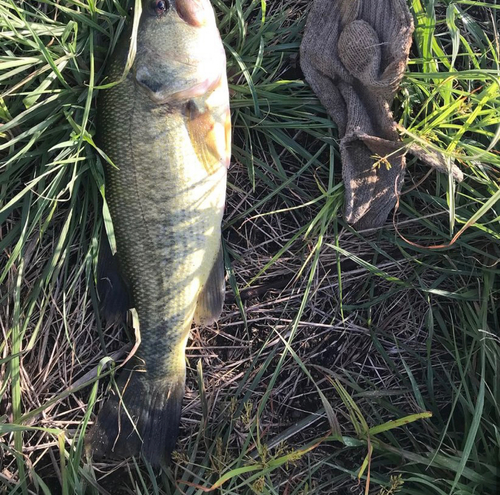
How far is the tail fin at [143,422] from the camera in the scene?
2357mm

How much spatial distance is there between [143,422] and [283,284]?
104 centimetres

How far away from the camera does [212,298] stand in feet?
7.95

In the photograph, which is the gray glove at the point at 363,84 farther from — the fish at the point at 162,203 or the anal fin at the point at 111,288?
the anal fin at the point at 111,288

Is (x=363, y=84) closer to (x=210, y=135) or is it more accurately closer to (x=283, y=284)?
(x=210, y=135)

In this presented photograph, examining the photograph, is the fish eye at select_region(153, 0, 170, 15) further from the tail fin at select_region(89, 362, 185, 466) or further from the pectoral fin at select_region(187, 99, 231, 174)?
the tail fin at select_region(89, 362, 185, 466)

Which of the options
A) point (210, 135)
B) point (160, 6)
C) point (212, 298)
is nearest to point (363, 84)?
point (210, 135)

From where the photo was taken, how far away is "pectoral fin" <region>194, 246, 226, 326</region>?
241 cm

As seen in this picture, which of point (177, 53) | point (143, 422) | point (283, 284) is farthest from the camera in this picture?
point (283, 284)

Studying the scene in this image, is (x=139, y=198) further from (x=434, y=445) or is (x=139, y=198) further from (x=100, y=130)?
(x=434, y=445)

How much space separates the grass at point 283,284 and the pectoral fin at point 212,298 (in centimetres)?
12

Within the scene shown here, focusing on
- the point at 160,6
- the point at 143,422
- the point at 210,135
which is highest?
the point at 160,6

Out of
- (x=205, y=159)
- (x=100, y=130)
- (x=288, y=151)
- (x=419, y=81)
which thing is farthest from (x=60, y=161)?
(x=419, y=81)

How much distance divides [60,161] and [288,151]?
1222mm

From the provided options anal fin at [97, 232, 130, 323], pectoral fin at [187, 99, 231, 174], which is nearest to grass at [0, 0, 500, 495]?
anal fin at [97, 232, 130, 323]
